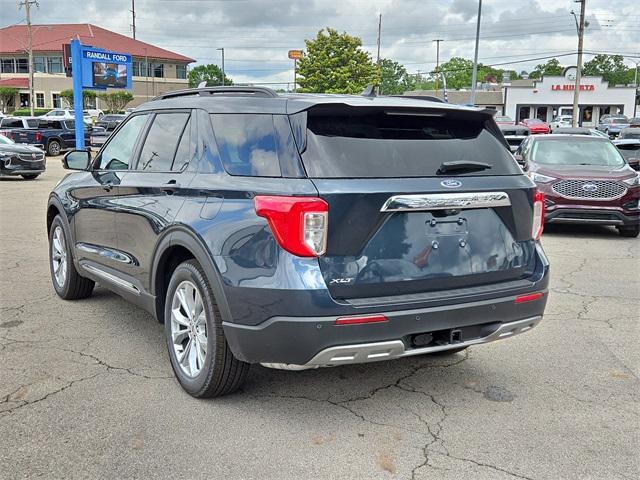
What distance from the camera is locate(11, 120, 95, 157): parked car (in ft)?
93.7

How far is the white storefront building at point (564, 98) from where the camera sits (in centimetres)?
6877

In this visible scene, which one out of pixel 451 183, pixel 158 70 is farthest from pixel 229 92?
pixel 158 70

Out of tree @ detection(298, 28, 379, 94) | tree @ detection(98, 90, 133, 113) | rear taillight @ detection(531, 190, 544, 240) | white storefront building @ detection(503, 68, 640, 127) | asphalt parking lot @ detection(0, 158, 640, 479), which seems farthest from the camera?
tree @ detection(98, 90, 133, 113)

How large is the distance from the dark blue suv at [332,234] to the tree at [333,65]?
53643 millimetres

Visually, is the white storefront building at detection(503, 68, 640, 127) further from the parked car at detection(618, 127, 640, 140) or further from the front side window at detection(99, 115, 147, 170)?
the front side window at detection(99, 115, 147, 170)

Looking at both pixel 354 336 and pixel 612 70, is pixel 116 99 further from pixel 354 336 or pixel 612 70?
pixel 612 70

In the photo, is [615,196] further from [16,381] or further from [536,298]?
[16,381]

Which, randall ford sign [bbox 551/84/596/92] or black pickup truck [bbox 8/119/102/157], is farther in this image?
randall ford sign [bbox 551/84/596/92]

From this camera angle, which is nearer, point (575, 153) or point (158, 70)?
point (575, 153)

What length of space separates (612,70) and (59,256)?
136m

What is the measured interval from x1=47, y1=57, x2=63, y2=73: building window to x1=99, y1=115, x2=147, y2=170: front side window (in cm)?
7616

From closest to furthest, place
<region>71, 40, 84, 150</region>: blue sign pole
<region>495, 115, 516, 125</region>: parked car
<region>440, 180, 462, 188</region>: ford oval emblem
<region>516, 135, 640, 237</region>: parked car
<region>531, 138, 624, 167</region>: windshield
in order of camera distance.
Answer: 1. <region>440, 180, 462, 188</region>: ford oval emblem
2. <region>516, 135, 640, 237</region>: parked car
3. <region>531, 138, 624, 167</region>: windshield
4. <region>71, 40, 84, 150</region>: blue sign pole
5. <region>495, 115, 516, 125</region>: parked car

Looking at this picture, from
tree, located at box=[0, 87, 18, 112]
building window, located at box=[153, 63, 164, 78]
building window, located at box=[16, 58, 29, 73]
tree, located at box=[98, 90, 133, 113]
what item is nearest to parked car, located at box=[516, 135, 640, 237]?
tree, located at box=[98, 90, 133, 113]

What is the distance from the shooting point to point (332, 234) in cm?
329
